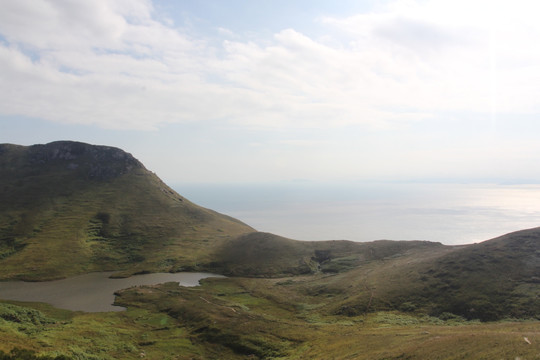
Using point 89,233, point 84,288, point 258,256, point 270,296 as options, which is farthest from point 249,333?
point 89,233

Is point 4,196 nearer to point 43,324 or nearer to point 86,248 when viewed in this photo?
point 86,248

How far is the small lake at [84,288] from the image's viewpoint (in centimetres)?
8688

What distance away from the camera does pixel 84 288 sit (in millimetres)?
103500

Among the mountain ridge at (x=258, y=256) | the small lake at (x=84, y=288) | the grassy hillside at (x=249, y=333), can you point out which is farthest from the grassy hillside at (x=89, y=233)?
the grassy hillside at (x=249, y=333)

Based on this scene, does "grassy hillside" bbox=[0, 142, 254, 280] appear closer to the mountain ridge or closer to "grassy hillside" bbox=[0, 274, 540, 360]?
the mountain ridge

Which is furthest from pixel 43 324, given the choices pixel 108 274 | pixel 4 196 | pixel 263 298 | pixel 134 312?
pixel 4 196

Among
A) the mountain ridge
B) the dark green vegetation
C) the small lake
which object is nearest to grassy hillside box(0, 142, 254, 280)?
the mountain ridge

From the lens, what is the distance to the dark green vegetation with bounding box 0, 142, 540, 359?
4688cm

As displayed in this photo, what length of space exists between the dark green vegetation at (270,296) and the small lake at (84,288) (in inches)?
204

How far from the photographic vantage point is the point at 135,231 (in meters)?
166

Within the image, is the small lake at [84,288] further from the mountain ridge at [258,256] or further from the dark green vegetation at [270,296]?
the mountain ridge at [258,256]

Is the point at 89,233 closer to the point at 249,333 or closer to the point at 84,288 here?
the point at 84,288

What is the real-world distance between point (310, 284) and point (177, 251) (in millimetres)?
74136

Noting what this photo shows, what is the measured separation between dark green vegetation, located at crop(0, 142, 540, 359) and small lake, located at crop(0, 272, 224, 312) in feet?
17.0
